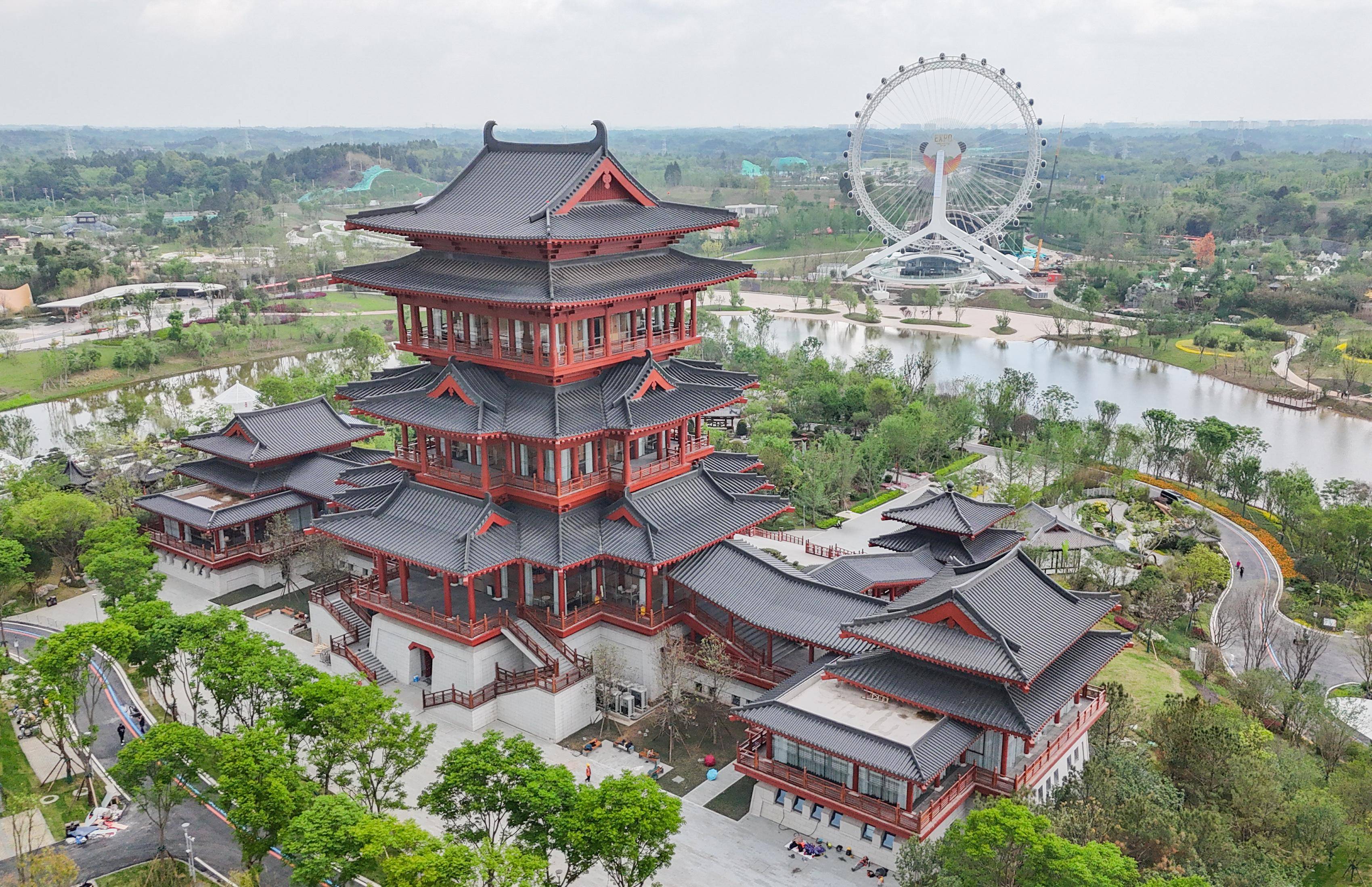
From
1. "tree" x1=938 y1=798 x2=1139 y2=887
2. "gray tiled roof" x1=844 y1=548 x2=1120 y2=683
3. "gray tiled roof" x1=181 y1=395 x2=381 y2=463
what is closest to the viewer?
"tree" x1=938 y1=798 x2=1139 y2=887

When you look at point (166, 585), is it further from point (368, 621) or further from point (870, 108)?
point (870, 108)

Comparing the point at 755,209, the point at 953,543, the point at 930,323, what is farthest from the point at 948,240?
the point at 953,543

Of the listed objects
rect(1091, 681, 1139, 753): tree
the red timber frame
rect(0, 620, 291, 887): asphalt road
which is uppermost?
the red timber frame

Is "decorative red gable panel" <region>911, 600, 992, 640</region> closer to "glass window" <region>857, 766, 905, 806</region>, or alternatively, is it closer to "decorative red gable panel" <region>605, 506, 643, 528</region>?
"glass window" <region>857, 766, 905, 806</region>

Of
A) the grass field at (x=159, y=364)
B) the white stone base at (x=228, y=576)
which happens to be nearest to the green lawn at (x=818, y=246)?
the grass field at (x=159, y=364)

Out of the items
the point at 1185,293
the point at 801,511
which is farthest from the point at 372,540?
the point at 1185,293

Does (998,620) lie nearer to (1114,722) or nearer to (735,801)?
(1114,722)

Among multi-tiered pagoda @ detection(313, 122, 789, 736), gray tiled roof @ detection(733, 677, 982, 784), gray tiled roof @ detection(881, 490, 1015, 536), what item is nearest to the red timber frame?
multi-tiered pagoda @ detection(313, 122, 789, 736)
